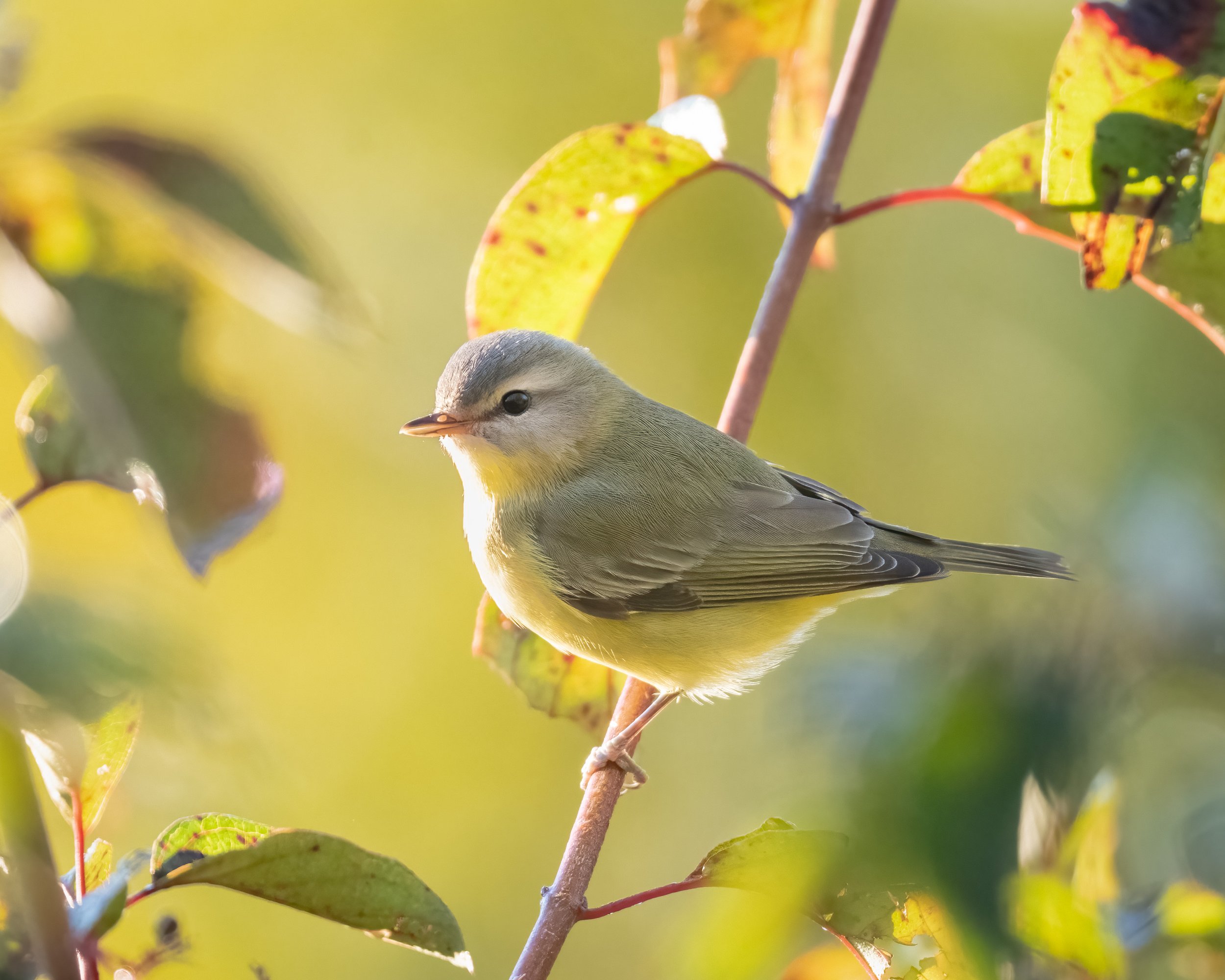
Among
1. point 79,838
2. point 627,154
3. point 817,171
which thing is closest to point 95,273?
point 79,838

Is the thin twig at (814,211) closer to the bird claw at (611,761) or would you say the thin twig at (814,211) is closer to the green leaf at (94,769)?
the bird claw at (611,761)

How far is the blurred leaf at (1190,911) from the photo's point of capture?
722 mm

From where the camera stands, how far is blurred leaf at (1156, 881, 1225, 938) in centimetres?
72

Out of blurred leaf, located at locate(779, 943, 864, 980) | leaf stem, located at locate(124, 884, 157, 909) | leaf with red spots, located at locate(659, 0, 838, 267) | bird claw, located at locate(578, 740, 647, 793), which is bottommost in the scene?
bird claw, located at locate(578, 740, 647, 793)

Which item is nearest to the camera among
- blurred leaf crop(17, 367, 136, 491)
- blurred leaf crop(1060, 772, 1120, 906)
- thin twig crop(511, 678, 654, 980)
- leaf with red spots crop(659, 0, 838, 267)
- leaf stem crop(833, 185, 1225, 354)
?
blurred leaf crop(1060, 772, 1120, 906)

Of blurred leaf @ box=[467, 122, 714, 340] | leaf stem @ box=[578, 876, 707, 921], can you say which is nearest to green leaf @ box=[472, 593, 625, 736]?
blurred leaf @ box=[467, 122, 714, 340]

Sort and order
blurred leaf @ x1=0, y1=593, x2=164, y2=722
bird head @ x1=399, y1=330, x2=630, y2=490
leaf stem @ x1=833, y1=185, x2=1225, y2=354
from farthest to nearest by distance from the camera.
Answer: bird head @ x1=399, y1=330, x2=630, y2=490 → leaf stem @ x1=833, y1=185, x2=1225, y2=354 → blurred leaf @ x1=0, y1=593, x2=164, y2=722

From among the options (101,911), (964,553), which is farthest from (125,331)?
(964,553)

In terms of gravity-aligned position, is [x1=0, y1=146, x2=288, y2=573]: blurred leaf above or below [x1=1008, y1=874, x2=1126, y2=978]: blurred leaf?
above

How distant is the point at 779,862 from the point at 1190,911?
1.08 ft

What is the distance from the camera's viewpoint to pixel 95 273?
49 cm

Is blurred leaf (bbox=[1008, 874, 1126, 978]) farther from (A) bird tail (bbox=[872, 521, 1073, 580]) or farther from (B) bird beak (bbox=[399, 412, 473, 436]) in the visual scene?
(B) bird beak (bbox=[399, 412, 473, 436])

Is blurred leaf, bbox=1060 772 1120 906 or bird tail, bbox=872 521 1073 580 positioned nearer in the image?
blurred leaf, bbox=1060 772 1120 906

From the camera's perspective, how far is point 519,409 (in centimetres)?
208
